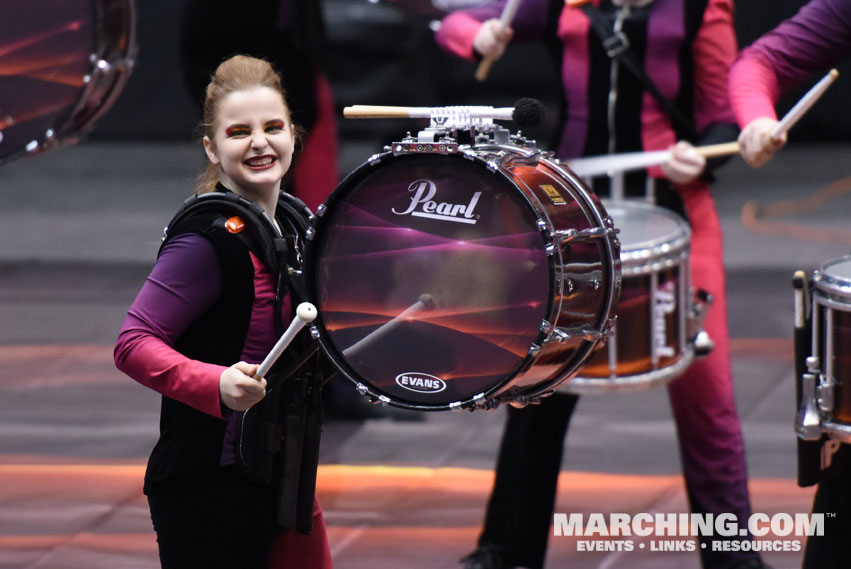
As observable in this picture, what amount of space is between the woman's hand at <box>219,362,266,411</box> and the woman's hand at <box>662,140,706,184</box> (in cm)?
155

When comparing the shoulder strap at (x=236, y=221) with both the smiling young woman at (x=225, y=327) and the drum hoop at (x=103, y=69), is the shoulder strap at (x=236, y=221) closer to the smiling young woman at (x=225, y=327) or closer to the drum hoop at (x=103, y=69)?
the smiling young woman at (x=225, y=327)

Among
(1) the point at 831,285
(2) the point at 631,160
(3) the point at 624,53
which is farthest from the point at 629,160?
(1) the point at 831,285

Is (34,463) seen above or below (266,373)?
below

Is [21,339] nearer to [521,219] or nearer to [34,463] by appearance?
[34,463]

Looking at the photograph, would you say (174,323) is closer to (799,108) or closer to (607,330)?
(607,330)

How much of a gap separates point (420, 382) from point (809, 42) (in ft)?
4.60

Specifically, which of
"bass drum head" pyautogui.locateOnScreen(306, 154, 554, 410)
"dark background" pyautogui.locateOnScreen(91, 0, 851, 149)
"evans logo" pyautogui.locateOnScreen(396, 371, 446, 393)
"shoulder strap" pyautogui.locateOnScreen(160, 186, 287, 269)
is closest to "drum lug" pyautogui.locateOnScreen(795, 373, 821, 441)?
"bass drum head" pyautogui.locateOnScreen(306, 154, 554, 410)

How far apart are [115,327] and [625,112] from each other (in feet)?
9.73

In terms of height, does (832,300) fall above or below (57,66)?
below

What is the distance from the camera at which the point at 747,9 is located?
8758 mm

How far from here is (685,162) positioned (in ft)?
10.8

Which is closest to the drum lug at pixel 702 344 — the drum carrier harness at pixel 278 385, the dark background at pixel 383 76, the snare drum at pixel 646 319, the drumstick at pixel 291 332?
the snare drum at pixel 646 319

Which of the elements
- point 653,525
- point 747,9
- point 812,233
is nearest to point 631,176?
point 653,525

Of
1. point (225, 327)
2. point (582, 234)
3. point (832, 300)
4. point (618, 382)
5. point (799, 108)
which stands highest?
point (799, 108)
